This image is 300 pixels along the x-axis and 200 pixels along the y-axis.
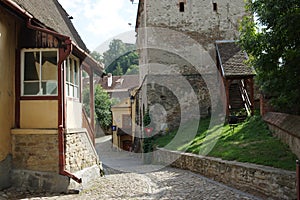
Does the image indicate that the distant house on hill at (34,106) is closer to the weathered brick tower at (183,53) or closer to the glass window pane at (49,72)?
the glass window pane at (49,72)

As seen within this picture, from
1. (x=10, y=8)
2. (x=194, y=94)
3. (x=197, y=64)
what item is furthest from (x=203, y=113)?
(x=10, y=8)

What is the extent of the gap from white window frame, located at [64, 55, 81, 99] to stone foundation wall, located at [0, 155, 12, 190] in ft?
7.72

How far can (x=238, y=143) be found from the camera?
10.4 m

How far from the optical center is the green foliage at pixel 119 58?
66044 millimetres

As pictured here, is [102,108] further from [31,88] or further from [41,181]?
[41,181]

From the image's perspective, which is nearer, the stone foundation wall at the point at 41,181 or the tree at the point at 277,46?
the tree at the point at 277,46

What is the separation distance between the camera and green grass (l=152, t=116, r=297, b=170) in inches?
311

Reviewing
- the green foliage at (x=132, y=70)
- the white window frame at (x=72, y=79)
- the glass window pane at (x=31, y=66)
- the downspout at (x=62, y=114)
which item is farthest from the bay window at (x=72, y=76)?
the green foliage at (x=132, y=70)

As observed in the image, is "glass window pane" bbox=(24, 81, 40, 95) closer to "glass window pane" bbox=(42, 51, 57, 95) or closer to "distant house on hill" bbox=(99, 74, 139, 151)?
"glass window pane" bbox=(42, 51, 57, 95)

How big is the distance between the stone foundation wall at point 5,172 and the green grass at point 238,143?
6.02 metres

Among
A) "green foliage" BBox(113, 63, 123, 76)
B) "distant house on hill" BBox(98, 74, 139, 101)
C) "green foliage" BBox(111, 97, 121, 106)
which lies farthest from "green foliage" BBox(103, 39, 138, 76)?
"green foliage" BBox(111, 97, 121, 106)

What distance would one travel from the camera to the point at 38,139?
8.17m

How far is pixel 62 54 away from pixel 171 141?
8760 millimetres

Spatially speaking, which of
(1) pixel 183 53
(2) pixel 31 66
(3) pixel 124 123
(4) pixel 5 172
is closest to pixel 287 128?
(2) pixel 31 66
